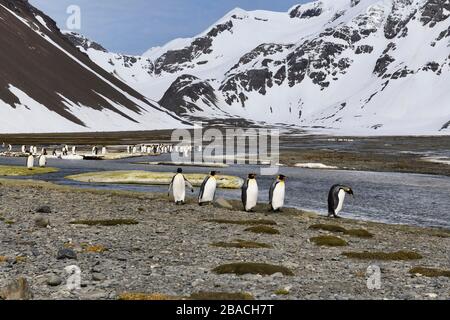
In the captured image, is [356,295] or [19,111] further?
[19,111]

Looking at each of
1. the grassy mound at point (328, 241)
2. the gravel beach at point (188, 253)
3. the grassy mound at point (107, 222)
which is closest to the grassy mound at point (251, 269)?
the gravel beach at point (188, 253)

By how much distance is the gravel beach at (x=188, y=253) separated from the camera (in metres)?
12.5

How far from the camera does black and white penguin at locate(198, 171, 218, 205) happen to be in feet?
104

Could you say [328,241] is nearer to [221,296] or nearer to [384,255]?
[384,255]

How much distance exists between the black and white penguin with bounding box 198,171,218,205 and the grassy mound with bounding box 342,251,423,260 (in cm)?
1428

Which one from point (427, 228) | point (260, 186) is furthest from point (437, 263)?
point (260, 186)

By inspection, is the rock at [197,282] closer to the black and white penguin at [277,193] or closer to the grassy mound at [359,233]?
the grassy mound at [359,233]

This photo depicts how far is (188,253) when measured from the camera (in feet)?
55.6

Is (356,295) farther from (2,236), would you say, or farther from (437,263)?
(2,236)

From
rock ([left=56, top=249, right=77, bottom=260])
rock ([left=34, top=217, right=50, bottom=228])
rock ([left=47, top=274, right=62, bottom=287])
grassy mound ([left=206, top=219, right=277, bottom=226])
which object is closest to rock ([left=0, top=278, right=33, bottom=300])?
rock ([left=47, top=274, right=62, bottom=287])

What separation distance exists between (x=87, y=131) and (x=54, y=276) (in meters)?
178

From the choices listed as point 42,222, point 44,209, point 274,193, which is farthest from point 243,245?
point 274,193

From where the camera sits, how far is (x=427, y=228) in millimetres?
27094

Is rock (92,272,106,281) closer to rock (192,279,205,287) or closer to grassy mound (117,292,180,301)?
grassy mound (117,292,180,301)
